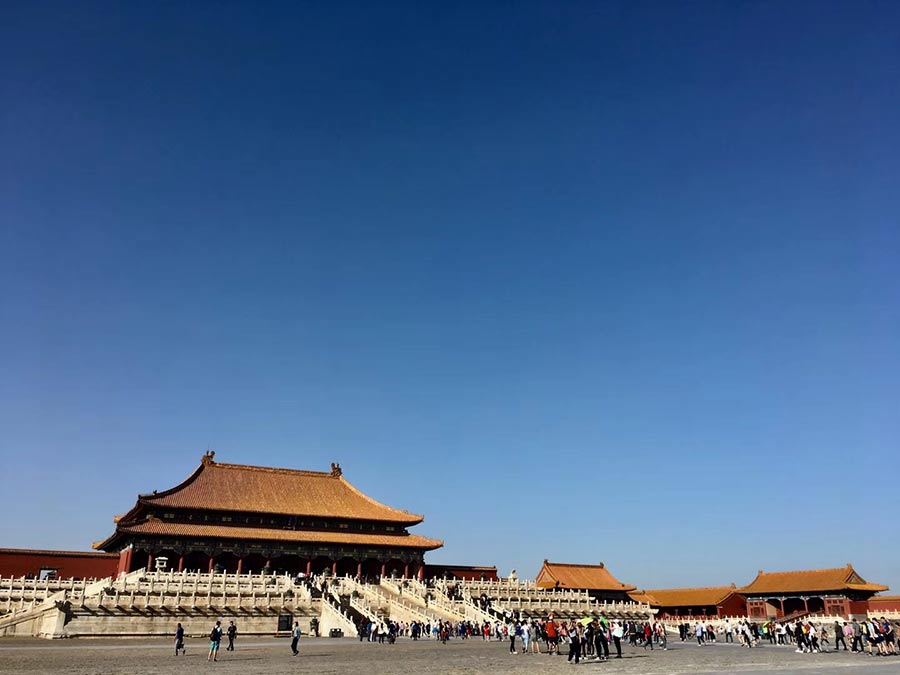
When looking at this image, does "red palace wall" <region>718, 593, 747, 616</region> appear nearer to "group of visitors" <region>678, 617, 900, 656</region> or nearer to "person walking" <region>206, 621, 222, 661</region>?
"group of visitors" <region>678, 617, 900, 656</region>

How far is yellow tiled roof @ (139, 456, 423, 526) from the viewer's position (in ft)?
183

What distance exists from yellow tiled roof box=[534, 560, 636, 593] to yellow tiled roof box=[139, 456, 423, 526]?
13893mm

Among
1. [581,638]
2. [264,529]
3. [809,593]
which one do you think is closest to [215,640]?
[581,638]

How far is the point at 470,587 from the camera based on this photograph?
155ft

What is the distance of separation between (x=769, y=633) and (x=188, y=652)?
2891 centimetres

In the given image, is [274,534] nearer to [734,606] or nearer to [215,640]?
[215,640]

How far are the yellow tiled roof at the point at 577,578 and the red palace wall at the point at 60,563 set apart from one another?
36.4 m

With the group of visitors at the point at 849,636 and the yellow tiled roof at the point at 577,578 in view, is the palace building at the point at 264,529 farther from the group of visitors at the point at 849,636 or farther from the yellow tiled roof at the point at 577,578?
the group of visitors at the point at 849,636

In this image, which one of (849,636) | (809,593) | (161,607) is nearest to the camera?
(849,636)

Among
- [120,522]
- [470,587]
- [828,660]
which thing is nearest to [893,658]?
[828,660]

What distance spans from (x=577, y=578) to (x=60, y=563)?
1698 inches

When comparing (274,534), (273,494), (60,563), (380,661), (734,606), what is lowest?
(734,606)

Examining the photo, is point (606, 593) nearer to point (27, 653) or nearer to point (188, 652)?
point (188, 652)

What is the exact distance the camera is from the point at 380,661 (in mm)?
20984
